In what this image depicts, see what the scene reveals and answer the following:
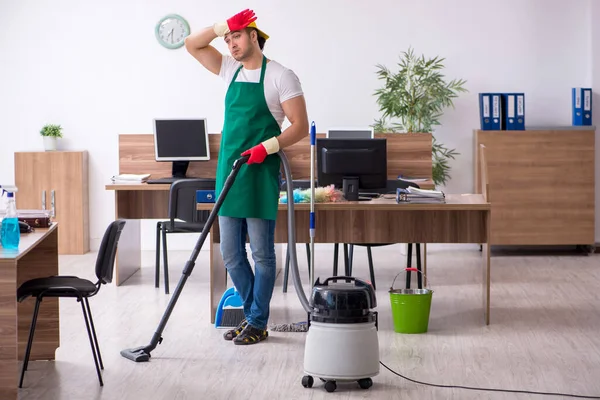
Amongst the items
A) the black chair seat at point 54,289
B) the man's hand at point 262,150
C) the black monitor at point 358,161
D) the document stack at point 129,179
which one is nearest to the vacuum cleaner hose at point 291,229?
the man's hand at point 262,150

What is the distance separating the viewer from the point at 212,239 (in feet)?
16.6

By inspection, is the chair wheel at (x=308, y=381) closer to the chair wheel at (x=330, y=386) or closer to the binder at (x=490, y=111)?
the chair wheel at (x=330, y=386)

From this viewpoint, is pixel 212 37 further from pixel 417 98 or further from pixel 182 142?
pixel 417 98

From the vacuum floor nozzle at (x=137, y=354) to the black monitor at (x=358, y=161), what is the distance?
150 cm

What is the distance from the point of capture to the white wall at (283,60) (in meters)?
7.95

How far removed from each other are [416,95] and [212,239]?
3180 mm

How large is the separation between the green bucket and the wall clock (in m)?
4.03

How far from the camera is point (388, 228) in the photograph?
5250mm

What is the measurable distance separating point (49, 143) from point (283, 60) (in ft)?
7.06

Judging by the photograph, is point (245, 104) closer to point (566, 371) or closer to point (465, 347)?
point (465, 347)

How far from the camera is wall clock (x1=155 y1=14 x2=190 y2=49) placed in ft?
26.3

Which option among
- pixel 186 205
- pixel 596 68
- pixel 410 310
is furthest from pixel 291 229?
pixel 596 68

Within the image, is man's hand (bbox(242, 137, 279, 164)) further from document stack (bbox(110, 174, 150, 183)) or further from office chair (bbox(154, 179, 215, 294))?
document stack (bbox(110, 174, 150, 183))

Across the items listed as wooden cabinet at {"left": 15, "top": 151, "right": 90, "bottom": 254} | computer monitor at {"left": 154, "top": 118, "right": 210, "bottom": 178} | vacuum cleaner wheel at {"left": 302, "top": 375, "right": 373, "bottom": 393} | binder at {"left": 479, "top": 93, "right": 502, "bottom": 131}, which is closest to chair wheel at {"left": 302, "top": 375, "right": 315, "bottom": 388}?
vacuum cleaner wheel at {"left": 302, "top": 375, "right": 373, "bottom": 393}
